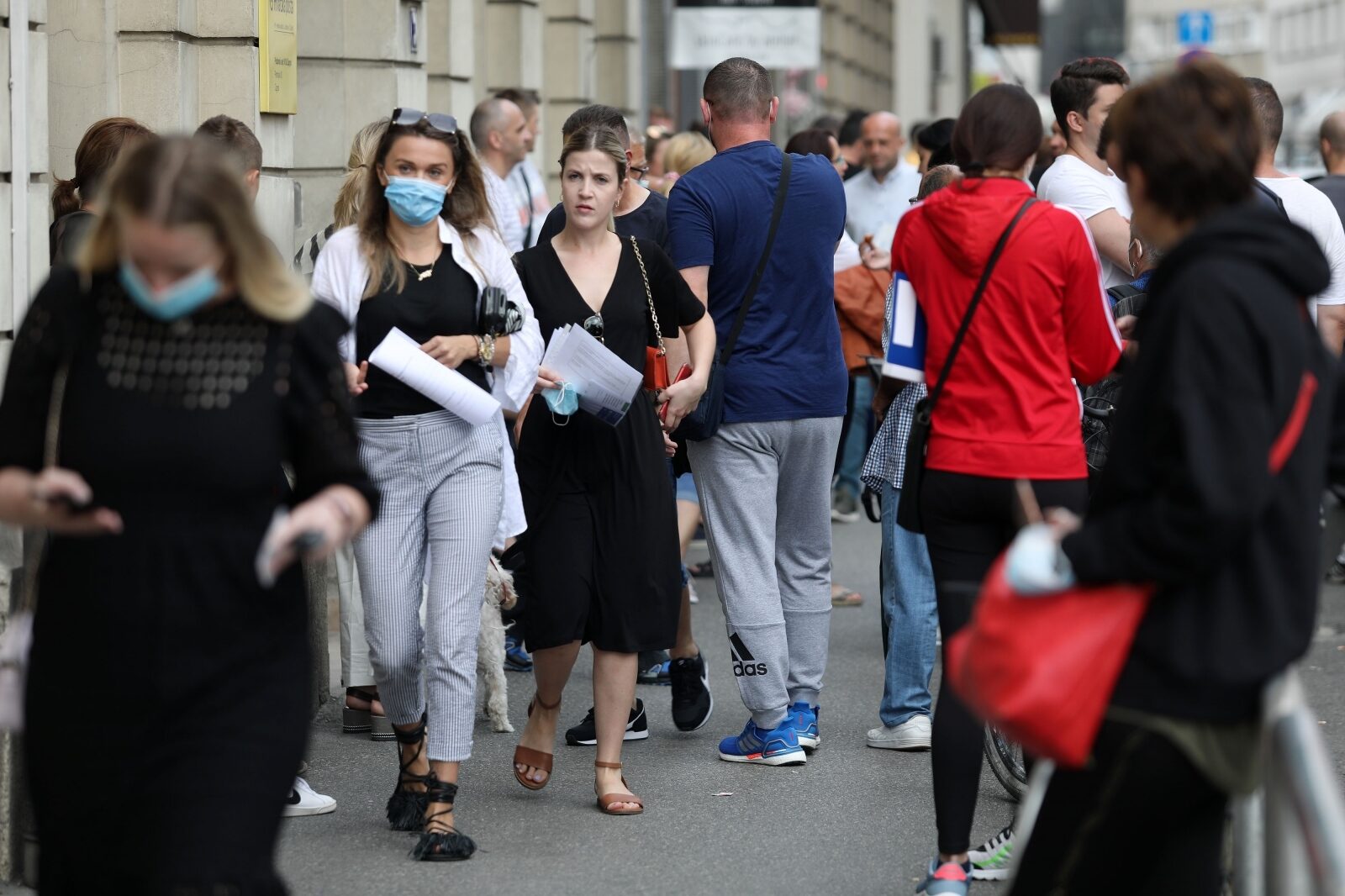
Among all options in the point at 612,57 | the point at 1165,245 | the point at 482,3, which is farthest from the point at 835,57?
A: the point at 1165,245

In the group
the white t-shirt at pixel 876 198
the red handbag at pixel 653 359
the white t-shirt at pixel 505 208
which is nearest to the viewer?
the red handbag at pixel 653 359

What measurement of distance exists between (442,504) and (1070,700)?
2622 mm

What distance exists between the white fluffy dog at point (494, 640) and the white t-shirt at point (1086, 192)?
2228mm

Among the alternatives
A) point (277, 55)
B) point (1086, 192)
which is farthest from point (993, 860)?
point (277, 55)

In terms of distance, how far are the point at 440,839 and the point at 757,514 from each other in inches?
63.3

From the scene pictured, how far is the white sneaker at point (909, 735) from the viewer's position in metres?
6.50

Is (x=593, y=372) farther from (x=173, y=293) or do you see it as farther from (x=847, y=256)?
(x=847, y=256)

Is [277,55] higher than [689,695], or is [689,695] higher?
[277,55]

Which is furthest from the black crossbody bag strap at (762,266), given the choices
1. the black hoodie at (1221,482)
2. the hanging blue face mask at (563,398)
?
the black hoodie at (1221,482)

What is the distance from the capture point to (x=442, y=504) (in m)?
5.31

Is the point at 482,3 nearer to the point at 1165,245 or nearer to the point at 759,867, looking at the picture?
the point at 759,867

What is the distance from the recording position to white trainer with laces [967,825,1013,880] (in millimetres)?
5086

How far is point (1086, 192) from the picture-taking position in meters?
6.52

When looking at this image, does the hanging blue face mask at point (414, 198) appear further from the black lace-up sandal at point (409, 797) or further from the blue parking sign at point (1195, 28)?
the blue parking sign at point (1195, 28)
